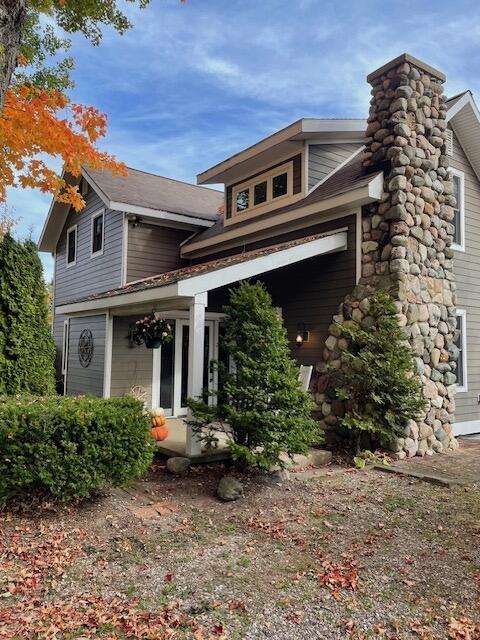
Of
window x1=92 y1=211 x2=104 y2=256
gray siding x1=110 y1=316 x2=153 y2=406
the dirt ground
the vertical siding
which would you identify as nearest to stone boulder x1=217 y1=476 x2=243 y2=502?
the dirt ground

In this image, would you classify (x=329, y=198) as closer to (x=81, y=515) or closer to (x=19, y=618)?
(x=81, y=515)

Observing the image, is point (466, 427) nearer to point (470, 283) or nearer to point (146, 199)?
point (470, 283)

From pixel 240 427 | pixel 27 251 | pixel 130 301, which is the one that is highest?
pixel 27 251

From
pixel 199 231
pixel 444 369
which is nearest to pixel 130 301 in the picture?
pixel 199 231

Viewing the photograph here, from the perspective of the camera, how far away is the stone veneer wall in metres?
7.52

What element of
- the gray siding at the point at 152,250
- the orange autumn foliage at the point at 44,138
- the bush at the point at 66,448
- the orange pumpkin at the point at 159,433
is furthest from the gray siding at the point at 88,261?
the bush at the point at 66,448

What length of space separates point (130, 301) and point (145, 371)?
9.19ft

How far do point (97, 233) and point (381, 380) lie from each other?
8.41m

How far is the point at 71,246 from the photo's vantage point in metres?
13.9

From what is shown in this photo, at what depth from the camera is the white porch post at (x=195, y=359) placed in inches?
250

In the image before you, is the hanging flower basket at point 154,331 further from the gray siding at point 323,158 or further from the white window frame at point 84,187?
the white window frame at point 84,187

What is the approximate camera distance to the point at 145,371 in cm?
1027

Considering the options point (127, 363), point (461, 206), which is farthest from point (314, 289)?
point (127, 363)

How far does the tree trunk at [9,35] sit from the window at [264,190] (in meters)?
6.23
